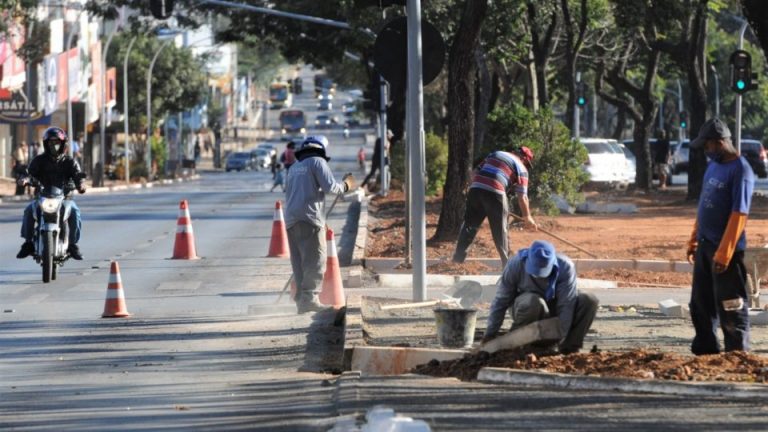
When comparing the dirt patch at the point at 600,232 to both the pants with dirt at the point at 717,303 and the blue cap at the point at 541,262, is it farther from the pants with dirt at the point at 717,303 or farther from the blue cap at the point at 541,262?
the blue cap at the point at 541,262

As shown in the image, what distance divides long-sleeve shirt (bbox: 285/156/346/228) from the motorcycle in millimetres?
3969

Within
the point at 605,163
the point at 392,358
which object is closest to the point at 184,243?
the point at 392,358

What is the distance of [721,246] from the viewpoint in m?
10.1

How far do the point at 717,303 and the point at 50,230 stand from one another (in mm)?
9283

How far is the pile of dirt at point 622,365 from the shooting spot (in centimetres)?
927

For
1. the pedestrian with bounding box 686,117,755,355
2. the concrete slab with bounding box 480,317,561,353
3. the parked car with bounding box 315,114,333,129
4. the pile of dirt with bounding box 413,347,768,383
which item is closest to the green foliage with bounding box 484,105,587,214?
the pedestrian with bounding box 686,117,755,355

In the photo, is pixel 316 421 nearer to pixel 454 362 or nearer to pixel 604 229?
pixel 454 362

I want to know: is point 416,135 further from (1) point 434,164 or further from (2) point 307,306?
(1) point 434,164

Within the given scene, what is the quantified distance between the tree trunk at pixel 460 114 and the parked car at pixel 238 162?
261ft

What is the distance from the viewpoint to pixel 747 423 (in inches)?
312

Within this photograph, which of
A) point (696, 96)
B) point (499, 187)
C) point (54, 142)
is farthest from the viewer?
point (696, 96)

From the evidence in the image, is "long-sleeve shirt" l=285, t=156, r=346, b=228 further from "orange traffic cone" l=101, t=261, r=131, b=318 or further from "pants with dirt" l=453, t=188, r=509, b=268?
"pants with dirt" l=453, t=188, r=509, b=268

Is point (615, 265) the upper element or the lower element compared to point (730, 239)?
lower

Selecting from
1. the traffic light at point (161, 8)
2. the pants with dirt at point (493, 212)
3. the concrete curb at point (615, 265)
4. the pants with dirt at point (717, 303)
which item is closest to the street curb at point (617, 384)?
the pants with dirt at point (717, 303)
